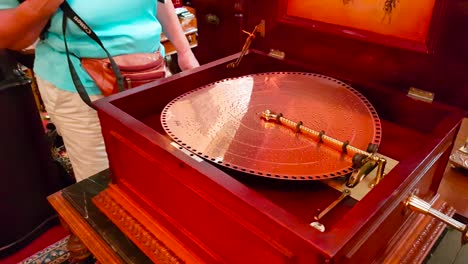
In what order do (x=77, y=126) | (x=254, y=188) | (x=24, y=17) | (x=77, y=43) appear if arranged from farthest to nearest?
1. (x=77, y=126)
2. (x=77, y=43)
3. (x=24, y=17)
4. (x=254, y=188)

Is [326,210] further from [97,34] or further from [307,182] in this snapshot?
[97,34]

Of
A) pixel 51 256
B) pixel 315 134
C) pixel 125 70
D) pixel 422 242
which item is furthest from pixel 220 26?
pixel 51 256

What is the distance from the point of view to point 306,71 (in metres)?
1.04

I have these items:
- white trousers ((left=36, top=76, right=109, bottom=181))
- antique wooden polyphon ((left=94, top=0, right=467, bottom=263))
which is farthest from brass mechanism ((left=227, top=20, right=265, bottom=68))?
white trousers ((left=36, top=76, right=109, bottom=181))

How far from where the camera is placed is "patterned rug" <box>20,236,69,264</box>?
5.49 feet

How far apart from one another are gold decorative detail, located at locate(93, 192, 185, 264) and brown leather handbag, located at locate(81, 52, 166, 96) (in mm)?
307

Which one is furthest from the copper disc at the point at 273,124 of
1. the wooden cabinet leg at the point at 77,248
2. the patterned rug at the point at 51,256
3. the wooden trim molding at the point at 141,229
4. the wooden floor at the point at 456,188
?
the patterned rug at the point at 51,256

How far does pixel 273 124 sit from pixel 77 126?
0.64 metres

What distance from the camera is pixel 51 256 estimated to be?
5.57 ft

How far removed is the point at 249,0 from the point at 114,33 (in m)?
0.38

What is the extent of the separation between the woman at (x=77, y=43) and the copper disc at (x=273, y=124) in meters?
0.30

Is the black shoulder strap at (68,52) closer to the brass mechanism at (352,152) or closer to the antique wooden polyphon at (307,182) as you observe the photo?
the antique wooden polyphon at (307,182)

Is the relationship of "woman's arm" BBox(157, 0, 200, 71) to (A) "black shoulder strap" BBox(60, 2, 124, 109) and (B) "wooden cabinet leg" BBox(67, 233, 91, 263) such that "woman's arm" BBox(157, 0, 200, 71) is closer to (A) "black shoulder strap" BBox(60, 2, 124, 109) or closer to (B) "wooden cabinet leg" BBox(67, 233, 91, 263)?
(A) "black shoulder strap" BBox(60, 2, 124, 109)

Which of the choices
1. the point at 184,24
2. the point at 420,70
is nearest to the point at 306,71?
the point at 420,70
